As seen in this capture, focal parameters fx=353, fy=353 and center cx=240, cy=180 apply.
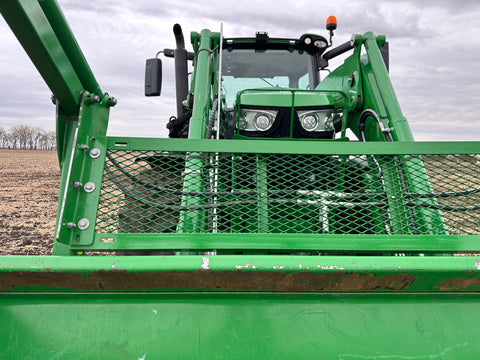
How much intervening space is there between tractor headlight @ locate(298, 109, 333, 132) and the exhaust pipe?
125cm

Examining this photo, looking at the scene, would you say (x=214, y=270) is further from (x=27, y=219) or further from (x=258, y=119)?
(x=27, y=219)

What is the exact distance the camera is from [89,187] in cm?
170

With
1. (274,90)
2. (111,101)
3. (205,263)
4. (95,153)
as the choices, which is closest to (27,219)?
(111,101)

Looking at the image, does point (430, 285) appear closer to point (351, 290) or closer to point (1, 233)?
point (351, 290)

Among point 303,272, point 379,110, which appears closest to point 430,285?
point 303,272

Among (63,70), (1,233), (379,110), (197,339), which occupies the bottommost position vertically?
(197,339)

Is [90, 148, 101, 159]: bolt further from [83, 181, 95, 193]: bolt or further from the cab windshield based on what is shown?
the cab windshield

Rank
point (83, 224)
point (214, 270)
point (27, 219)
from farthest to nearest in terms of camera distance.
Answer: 1. point (27, 219)
2. point (83, 224)
3. point (214, 270)

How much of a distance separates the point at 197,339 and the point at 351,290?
2.05 ft

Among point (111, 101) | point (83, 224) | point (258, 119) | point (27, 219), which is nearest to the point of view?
point (83, 224)

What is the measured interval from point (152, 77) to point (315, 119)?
4.66ft

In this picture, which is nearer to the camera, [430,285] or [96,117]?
[430,285]

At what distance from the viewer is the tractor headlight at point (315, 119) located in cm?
258

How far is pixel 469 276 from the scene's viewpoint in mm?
1359
